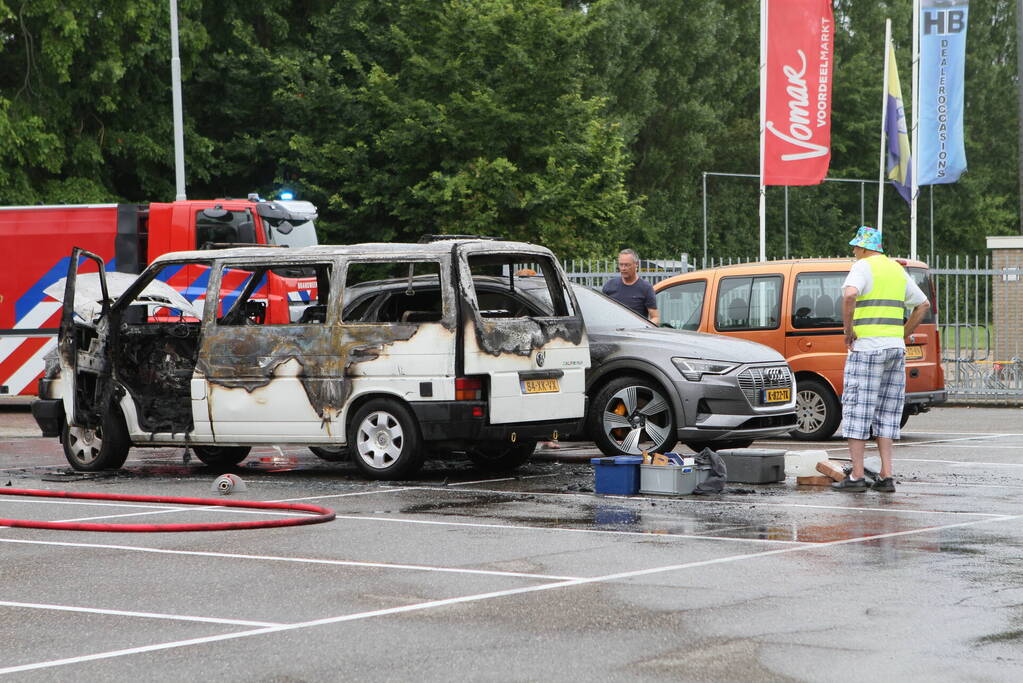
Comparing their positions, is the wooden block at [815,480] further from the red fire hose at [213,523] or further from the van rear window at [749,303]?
the van rear window at [749,303]

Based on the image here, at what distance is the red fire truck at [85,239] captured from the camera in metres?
21.2

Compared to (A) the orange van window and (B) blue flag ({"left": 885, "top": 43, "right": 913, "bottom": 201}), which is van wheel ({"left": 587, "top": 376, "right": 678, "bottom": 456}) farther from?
(B) blue flag ({"left": 885, "top": 43, "right": 913, "bottom": 201})

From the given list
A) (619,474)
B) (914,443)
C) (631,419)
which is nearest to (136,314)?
(631,419)

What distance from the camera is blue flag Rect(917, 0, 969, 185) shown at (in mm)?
27344

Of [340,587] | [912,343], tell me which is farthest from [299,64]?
[340,587]

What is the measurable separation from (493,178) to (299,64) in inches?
227

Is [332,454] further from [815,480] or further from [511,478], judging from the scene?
[815,480]

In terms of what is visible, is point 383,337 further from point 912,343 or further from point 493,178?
point 493,178

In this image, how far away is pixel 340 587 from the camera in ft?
24.5

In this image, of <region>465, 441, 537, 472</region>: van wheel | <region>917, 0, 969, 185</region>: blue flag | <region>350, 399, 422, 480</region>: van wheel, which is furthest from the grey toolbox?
<region>917, 0, 969, 185</region>: blue flag

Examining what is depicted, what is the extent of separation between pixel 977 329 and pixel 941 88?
568cm

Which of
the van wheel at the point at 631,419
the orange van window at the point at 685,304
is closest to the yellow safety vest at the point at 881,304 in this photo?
the van wheel at the point at 631,419

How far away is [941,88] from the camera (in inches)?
1084

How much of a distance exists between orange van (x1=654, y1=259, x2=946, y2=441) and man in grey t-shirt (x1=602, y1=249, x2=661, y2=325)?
957 millimetres
